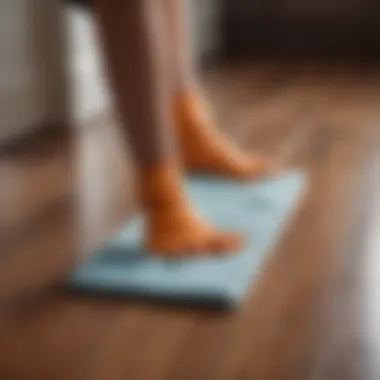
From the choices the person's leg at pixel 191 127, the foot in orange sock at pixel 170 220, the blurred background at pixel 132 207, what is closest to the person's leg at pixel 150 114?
the foot in orange sock at pixel 170 220

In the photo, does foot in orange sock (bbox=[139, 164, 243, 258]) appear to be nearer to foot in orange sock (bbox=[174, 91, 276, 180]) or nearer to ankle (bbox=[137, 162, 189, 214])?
ankle (bbox=[137, 162, 189, 214])

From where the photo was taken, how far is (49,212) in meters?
1.54

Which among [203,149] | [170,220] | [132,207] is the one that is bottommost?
[170,220]

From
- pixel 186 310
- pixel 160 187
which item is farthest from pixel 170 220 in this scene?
pixel 186 310

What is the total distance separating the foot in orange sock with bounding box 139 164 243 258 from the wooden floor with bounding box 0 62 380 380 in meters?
0.10

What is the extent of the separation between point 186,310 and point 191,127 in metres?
0.53

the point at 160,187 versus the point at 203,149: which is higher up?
the point at 203,149

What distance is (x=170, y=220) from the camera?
4.17 feet

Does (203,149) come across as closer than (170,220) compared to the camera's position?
No

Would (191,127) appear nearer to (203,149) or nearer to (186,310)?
(203,149)

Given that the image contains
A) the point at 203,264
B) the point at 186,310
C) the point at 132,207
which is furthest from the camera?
the point at 132,207

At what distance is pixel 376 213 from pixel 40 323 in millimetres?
657

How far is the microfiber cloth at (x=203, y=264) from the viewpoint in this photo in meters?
1.18

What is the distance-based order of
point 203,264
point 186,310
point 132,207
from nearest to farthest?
point 186,310 < point 203,264 < point 132,207
